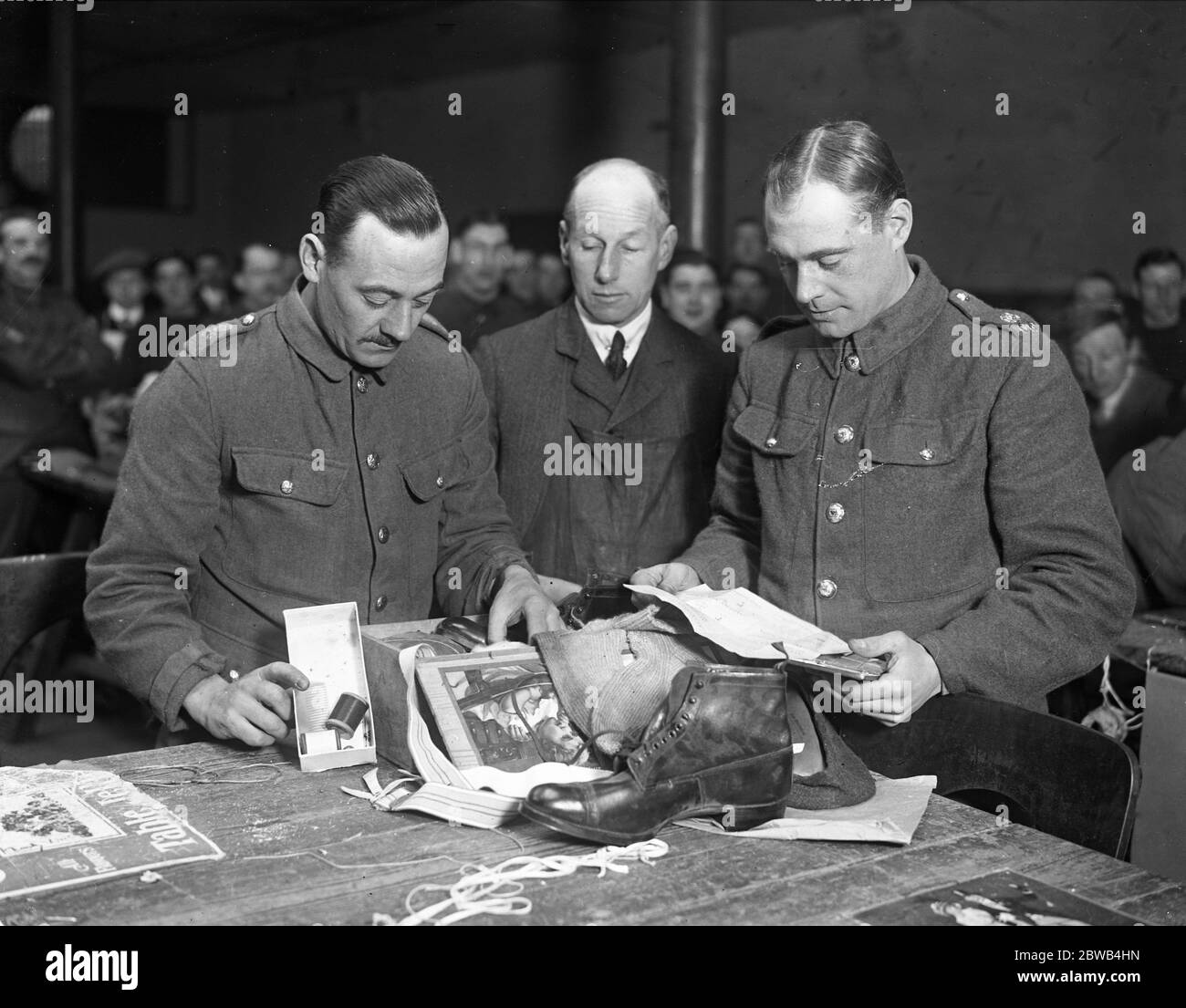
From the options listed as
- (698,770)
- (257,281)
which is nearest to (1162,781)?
(698,770)

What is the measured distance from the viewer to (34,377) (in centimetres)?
630

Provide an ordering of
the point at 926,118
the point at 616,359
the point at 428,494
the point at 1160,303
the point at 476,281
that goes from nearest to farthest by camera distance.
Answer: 1. the point at 428,494
2. the point at 616,359
3. the point at 1160,303
4. the point at 476,281
5. the point at 926,118

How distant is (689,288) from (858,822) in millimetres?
4390

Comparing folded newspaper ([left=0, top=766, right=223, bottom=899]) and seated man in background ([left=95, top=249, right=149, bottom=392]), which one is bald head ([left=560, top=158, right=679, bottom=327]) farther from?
seated man in background ([left=95, top=249, right=149, bottom=392])

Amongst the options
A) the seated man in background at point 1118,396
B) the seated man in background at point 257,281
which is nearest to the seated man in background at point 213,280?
the seated man in background at point 257,281

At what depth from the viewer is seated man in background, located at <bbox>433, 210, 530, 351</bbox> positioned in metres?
6.80

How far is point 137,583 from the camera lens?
241 cm

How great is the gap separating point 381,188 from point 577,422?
103cm

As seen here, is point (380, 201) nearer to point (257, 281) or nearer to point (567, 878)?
point (567, 878)

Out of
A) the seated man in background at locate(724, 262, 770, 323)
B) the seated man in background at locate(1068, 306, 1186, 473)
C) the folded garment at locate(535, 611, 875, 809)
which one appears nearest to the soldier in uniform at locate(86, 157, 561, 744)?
the folded garment at locate(535, 611, 875, 809)

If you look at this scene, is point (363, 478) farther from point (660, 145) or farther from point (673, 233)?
point (660, 145)

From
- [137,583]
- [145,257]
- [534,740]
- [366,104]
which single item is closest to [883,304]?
[534,740]

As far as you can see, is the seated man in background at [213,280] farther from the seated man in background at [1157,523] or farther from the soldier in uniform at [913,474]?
the soldier in uniform at [913,474]

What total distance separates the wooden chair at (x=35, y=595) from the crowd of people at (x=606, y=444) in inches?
15.7
